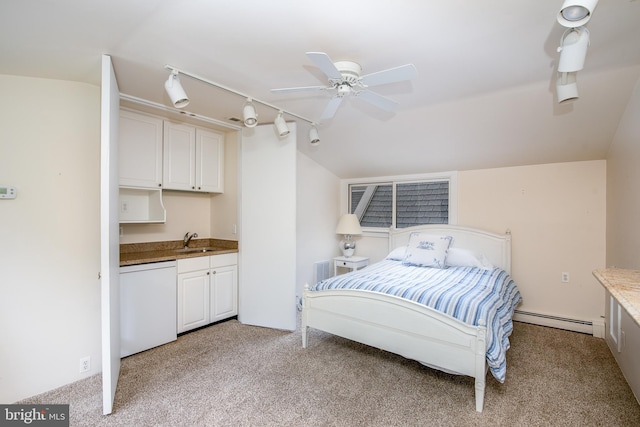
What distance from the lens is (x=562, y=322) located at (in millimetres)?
3537

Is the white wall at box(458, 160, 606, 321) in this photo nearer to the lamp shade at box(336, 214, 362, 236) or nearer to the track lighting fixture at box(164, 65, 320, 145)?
the lamp shade at box(336, 214, 362, 236)

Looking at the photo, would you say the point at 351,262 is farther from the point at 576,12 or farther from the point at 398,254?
the point at 576,12

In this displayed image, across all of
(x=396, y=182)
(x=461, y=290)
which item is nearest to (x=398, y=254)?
(x=396, y=182)

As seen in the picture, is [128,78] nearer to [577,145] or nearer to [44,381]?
[44,381]

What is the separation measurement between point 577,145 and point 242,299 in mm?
4062

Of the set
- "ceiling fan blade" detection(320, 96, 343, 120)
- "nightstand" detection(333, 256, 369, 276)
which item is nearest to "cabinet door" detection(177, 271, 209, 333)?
"nightstand" detection(333, 256, 369, 276)

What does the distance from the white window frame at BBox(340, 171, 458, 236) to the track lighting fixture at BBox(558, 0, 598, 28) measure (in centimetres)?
290

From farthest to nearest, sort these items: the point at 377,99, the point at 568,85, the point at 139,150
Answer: the point at 139,150 → the point at 377,99 → the point at 568,85

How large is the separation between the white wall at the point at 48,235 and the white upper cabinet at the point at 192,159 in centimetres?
96

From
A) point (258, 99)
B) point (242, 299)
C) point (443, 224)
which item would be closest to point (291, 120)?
point (258, 99)

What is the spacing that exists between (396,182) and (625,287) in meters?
3.38

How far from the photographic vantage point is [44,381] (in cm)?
227

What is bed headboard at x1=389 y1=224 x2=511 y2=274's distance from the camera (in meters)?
3.78

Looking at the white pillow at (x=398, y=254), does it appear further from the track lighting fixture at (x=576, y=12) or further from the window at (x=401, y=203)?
the track lighting fixture at (x=576, y=12)
